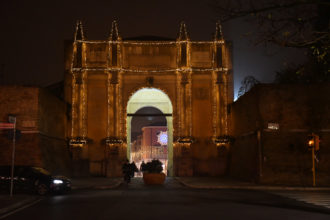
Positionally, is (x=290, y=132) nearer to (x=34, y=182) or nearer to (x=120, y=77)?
(x=34, y=182)

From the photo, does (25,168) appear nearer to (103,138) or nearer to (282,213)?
(282,213)

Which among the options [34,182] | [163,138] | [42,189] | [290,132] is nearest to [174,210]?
[42,189]

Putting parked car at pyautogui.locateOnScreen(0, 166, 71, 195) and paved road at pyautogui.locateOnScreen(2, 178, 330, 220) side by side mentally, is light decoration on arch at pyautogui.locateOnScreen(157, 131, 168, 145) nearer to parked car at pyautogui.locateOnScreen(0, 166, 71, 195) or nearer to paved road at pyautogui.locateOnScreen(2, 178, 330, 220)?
parked car at pyautogui.locateOnScreen(0, 166, 71, 195)

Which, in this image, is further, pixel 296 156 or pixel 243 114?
pixel 243 114

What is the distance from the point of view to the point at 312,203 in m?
16.8

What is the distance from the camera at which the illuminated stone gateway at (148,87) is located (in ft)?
131

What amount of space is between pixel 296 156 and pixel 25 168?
16.1 meters

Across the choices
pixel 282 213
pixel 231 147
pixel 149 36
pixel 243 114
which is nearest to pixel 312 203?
pixel 282 213

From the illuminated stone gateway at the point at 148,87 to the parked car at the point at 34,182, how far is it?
17458 mm

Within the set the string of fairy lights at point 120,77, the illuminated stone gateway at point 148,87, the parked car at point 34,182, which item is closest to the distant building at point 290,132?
the illuminated stone gateway at point 148,87

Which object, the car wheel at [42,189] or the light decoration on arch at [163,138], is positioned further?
the light decoration on arch at [163,138]

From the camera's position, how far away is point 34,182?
21.2 metres

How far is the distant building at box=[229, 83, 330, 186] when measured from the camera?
1131 inches

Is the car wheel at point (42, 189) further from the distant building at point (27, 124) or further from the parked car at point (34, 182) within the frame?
the distant building at point (27, 124)
